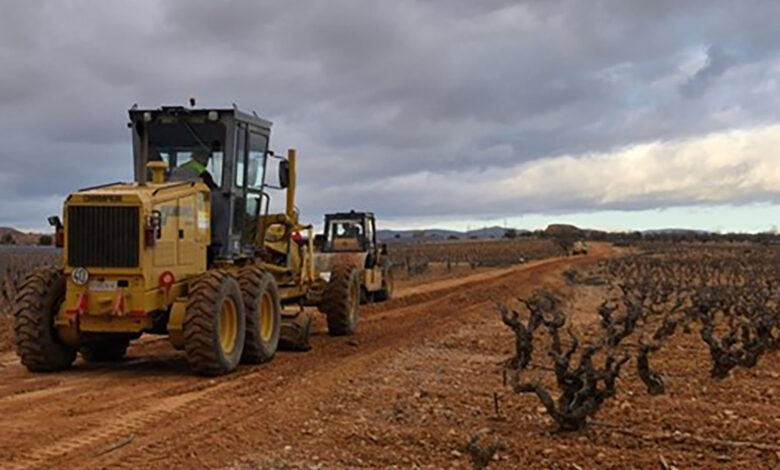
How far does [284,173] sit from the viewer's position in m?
13.2

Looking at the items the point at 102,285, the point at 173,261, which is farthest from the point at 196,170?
the point at 102,285

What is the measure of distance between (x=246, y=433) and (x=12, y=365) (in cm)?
544

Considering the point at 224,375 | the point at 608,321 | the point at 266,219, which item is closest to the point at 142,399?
the point at 224,375

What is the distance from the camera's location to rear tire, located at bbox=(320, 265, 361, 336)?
14883 millimetres

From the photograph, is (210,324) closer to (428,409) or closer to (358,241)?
(428,409)

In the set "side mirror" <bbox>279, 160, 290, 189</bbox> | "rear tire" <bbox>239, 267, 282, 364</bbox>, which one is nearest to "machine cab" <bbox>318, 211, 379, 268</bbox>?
"side mirror" <bbox>279, 160, 290, 189</bbox>

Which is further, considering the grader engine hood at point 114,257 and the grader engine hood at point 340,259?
the grader engine hood at point 340,259

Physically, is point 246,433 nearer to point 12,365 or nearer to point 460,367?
point 460,367

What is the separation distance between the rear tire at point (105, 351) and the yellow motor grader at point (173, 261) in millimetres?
17

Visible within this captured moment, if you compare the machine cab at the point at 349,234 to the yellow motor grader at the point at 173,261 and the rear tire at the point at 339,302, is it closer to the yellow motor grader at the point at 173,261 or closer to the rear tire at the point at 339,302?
the rear tire at the point at 339,302

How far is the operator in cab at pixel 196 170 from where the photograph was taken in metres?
11.7

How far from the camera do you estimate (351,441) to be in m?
7.12

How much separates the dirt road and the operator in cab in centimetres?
245

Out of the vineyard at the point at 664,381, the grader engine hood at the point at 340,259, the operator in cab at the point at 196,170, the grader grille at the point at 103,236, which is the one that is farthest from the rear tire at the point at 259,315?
the grader engine hood at the point at 340,259
